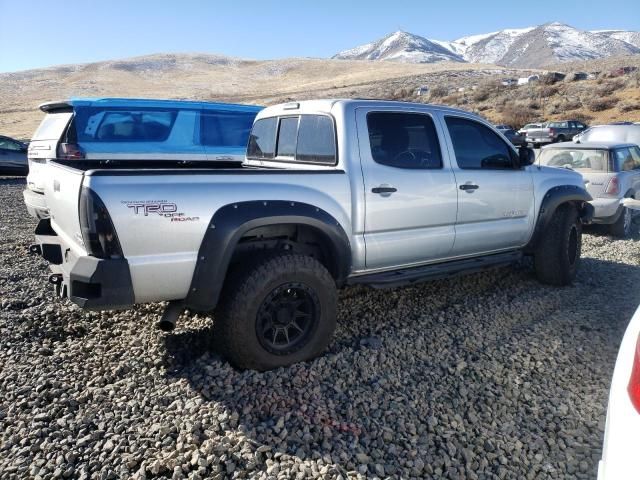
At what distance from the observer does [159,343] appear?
12.6 ft

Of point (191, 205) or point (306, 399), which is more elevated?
point (191, 205)

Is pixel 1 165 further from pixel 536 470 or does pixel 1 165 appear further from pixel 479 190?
pixel 536 470

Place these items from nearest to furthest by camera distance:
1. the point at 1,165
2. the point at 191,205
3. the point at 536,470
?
the point at 536,470 < the point at 191,205 < the point at 1,165

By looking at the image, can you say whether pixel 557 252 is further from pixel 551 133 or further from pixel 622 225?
pixel 551 133

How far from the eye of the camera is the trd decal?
2861 mm

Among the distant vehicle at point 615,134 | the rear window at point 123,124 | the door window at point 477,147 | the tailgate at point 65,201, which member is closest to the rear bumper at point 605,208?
the door window at point 477,147

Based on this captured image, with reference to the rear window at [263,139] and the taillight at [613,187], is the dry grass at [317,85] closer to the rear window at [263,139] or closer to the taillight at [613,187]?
the taillight at [613,187]

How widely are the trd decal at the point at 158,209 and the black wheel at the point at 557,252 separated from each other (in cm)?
384

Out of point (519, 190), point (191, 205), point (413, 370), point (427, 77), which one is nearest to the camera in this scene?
point (191, 205)

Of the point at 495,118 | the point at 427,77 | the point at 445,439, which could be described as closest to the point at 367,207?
the point at 445,439

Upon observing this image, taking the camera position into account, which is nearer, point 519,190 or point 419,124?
point 419,124

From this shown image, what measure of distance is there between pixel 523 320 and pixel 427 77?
65428 millimetres

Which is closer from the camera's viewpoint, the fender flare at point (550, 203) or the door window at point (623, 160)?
the fender flare at point (550, 203)

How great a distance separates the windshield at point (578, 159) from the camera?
25.9ft
